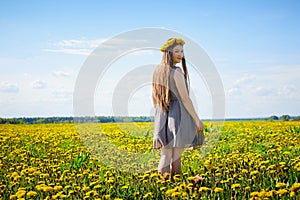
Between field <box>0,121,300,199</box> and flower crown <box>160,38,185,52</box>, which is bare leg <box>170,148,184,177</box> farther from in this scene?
flower crown <box>160,38,185,52</box>

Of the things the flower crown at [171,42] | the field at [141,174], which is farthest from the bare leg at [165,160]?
the flower crown at [171,42]

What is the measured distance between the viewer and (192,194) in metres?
5.33

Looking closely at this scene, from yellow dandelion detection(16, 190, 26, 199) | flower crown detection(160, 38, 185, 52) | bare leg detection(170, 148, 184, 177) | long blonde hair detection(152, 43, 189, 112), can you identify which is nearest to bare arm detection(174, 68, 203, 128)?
long blonde hair detection(152, 43, 189, 112)

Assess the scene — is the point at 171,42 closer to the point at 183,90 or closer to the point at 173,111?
the point at 183,90

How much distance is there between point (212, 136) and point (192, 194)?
8.90 m

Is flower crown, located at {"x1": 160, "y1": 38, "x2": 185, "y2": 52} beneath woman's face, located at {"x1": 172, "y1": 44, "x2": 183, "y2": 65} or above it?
above

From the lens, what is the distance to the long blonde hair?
6262 mm

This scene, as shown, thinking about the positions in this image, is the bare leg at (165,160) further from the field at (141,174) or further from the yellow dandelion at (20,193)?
the yellow dandelion at (20,193)

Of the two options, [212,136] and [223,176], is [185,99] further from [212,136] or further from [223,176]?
[212,136]

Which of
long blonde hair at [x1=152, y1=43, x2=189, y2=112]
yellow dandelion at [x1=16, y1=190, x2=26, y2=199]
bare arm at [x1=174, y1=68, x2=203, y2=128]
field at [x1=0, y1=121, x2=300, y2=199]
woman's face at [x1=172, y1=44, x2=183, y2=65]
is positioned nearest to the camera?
yellow dandelion at [x1=16, y1=190, x2=26, y2=199]

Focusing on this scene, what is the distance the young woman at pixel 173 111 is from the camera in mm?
6227

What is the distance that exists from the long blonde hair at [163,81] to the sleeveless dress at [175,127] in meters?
0.06

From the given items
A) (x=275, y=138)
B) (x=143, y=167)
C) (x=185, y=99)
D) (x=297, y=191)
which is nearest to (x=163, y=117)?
(x=185, y=99)

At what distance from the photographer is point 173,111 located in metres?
6.33
